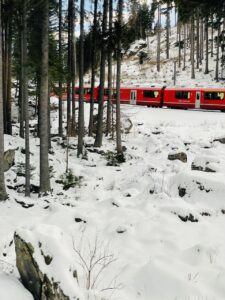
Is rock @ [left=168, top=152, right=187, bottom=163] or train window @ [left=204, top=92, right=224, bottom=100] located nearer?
rock @ [left=168, top=152, right=187, bottom=163]

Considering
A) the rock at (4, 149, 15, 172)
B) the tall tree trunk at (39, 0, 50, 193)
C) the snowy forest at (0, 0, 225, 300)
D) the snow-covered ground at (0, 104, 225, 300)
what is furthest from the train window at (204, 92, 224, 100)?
the tall tree trunk at (39, 0, 50, 193)

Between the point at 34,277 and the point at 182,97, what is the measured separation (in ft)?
96.8

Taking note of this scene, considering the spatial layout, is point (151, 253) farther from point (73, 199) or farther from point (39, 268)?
point (73, 199)

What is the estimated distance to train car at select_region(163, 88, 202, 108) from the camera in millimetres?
31188

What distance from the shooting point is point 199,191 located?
30.0 feet

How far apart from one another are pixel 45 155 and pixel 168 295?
8.07 meters

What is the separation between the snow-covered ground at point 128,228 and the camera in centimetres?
493

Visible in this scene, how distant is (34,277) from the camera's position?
4.61 metres

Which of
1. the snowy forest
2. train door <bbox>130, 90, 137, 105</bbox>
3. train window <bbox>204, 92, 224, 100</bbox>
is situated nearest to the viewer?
the snowy forest

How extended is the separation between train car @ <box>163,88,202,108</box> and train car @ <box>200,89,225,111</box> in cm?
38

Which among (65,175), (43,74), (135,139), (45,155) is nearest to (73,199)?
(45,155)

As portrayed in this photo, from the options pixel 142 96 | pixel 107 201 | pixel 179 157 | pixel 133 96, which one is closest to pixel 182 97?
pixel 142 96

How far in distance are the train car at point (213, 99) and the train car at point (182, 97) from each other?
1.26 feet

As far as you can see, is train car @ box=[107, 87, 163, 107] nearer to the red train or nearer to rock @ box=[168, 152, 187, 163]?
the red train
